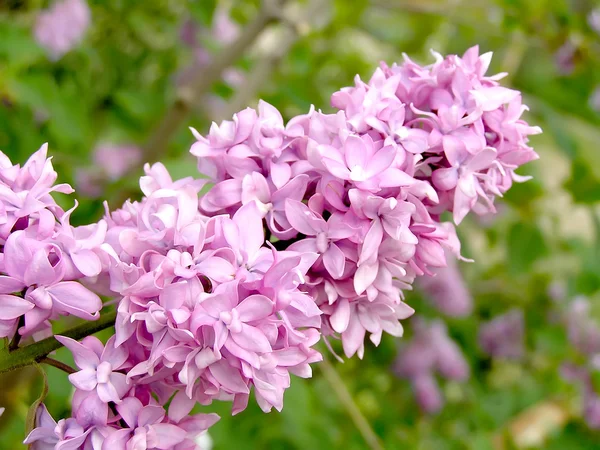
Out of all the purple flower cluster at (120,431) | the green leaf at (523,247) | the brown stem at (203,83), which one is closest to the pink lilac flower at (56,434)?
the purple flower cluster at (120,431)

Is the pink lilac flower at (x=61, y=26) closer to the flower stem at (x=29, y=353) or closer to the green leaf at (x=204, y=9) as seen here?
the green leaf at (x=204, y=9)

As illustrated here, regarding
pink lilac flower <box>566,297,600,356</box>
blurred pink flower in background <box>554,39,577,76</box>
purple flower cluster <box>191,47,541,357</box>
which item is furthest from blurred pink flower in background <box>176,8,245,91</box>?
purple flower cluster <box>191,47,541,357</box>

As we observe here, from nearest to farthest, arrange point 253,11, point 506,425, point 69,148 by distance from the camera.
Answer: point 69,148 < point 506,425 < point 253,11

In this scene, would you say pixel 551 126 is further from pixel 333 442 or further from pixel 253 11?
pixel 253 11

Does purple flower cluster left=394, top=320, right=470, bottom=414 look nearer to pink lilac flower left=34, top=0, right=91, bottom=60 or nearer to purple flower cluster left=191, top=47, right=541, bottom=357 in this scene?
pink lilac flower left=34, top=0, right=91, bottom=60

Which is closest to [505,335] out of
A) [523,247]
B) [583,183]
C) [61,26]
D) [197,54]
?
[523,247]

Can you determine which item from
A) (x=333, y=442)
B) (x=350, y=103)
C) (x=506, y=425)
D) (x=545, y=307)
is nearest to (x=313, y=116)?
(x=350, y=103)
